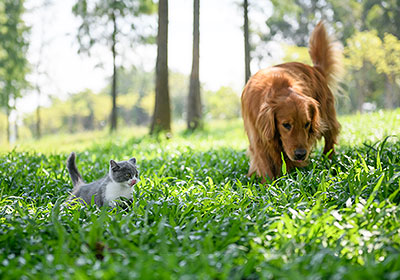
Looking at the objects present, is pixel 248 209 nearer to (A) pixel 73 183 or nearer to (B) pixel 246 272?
(B) pixel 246 272

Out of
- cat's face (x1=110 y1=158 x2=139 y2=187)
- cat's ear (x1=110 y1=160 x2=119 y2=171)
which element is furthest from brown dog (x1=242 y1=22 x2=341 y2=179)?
cat's ear (x1=110 y1=160 x2=119 y2=171)

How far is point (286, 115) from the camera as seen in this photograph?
3191 millimetres

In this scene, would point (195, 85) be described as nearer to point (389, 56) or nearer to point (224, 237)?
point (224, 237)

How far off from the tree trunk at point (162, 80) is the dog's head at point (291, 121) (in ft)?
17.5

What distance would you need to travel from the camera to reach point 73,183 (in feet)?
11.7

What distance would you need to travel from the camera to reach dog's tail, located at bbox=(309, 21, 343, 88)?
4578 millimetres

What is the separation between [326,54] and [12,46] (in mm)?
17050

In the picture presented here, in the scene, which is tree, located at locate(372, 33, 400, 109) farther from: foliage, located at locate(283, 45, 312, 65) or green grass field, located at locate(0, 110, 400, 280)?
green grass field, located at locate(0, 110, 400, 280)

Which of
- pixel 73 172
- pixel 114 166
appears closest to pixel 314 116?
pixel 114 166

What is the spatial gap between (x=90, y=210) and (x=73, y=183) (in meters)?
1.03

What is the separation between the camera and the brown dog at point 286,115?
10.5 ft

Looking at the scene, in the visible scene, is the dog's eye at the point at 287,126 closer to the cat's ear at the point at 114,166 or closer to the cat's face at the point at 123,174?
the cat's face at the point at 123,174

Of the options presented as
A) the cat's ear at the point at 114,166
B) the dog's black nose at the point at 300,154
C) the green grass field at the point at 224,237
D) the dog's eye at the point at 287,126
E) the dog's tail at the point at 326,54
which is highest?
the dog's tail at the point at 326,54

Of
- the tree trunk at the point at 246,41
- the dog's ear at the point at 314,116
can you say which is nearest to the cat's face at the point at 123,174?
the dog's ear at the point at 314,116
